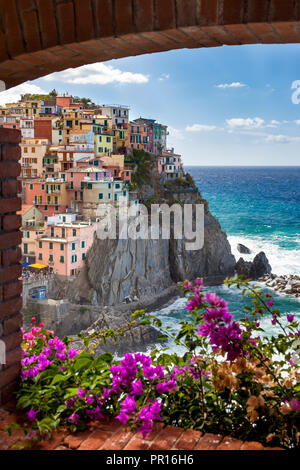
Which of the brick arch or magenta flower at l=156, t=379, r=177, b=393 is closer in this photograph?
the brick arch

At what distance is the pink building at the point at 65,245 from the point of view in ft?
61.3

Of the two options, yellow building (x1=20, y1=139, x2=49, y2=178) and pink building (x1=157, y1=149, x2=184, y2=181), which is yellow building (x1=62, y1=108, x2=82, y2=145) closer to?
yellow building (x1=20, y1=139, x2=49, y2=178)

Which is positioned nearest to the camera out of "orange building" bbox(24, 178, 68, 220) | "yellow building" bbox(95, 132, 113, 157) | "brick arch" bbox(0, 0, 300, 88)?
"brick arch" bbox(0, 0, 300, 88)

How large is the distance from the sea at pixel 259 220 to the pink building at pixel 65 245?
13.6 ft

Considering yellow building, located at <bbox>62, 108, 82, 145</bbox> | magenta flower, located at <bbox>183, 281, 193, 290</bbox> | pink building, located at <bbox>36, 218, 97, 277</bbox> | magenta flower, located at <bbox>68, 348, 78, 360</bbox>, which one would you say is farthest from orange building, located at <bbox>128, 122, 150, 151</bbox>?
magenta flower, located at <bbox>183, 281, 193, 290</bbox>

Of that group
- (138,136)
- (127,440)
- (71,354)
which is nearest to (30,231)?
(138,136)

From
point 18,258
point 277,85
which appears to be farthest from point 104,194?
point 277,85

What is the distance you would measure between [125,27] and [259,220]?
35.3 m

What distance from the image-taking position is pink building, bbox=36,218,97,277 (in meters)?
18.7

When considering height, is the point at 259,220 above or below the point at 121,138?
below

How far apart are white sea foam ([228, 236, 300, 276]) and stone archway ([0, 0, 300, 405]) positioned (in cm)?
2433

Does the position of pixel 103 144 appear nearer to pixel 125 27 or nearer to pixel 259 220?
pixel 259 220

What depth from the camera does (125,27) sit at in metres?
0.92

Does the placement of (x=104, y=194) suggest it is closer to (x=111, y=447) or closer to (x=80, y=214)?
(x=80, y=214)
